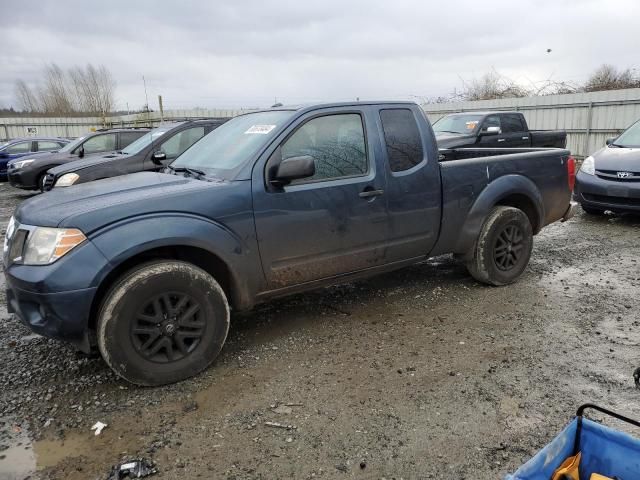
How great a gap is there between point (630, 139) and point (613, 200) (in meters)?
1.40

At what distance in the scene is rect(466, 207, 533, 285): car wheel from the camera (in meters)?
4.80

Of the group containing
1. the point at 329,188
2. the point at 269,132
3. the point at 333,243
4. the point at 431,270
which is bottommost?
the point at 431,270

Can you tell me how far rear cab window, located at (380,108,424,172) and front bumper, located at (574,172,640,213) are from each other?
471 cm

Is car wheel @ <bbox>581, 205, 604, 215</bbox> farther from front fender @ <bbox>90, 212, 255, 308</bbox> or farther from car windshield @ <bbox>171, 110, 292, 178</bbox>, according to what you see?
front fender @ <bbox>90, 212, 255, 308</bbox>

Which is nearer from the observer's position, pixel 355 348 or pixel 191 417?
pixel 191 417

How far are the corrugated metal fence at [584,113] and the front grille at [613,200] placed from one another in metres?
9.01

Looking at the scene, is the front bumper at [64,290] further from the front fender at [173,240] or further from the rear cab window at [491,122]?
the rear cab window at [491,122]

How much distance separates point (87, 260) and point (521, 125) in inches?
490

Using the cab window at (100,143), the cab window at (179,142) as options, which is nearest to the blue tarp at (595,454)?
the cab window at (179,142)

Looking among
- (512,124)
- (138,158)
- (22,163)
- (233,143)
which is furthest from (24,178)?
(512,124)

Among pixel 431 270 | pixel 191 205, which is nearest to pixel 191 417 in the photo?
pixel 191 205

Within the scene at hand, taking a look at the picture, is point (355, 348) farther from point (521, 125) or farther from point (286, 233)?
point (521, 125)

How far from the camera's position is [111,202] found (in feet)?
10.6

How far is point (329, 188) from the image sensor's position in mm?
3803
